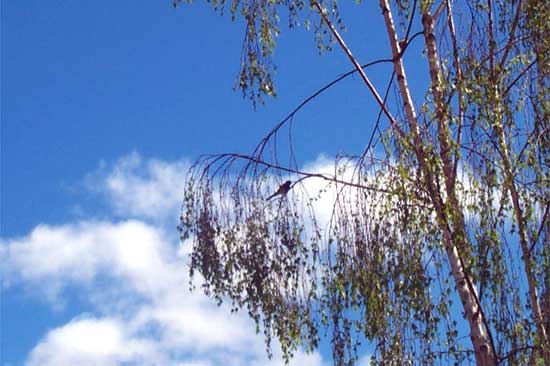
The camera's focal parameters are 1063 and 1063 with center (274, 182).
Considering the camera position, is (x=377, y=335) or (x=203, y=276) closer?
(x=377, y=335)

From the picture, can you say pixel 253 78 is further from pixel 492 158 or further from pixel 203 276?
pixel 492 158

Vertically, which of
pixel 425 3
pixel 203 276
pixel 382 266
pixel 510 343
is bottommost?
pixel 510 343

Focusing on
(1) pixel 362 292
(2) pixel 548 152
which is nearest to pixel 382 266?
(1) pixel 362 292

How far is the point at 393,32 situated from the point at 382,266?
1649mm

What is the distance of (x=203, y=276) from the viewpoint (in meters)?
6.31

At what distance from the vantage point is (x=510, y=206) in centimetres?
529

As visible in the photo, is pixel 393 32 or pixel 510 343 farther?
pixel 393 32

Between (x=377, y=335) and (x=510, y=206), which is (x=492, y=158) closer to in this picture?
(x=510, y=206)

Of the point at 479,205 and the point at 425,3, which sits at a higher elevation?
the point at 425,3

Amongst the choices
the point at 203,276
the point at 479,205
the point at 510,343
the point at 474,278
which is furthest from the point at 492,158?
the point at 203,276

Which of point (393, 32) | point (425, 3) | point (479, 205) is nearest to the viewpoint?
point (479, 205)

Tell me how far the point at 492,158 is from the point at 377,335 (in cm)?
109

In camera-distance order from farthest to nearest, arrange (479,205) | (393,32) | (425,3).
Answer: (393,32) < (425,3) < (479,205)

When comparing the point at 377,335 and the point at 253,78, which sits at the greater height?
the point at 253,78
